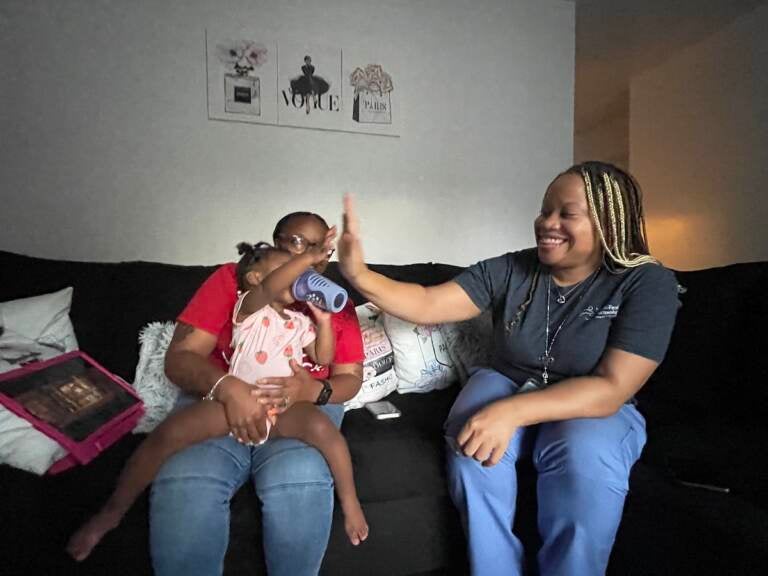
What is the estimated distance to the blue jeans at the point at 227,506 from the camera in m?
0.91

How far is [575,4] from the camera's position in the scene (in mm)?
2938

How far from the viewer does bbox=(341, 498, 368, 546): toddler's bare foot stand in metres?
1.02

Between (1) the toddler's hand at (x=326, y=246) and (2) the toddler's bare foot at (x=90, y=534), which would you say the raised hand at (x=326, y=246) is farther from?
(2) the toddler's bare foot at (x=90, y=534)

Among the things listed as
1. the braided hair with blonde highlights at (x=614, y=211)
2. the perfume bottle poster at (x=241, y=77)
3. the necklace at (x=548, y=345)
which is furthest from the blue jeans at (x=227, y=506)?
the perfume bottle poster at (x=241, y=77)

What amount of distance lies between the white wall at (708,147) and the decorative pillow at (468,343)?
2504 millimetres

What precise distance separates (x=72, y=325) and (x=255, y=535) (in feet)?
3.06

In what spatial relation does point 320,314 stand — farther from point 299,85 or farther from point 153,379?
point 299,85

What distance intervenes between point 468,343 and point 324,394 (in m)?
0.68

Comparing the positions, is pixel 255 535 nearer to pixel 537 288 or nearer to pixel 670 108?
pixel 537 288

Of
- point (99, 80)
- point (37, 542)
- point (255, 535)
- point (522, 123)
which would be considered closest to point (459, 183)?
point (522, 123)

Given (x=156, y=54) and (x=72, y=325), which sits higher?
(x=156, y=54)

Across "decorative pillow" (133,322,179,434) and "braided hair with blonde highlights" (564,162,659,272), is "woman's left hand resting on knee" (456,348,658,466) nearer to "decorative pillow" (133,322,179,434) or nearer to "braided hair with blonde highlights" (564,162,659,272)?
"braided hair with blonde highlights" (564,162,659,272)

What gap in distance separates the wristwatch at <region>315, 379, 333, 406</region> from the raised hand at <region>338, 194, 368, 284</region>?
28cm

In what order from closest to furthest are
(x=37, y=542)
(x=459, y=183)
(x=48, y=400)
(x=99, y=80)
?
(x=37, y=542)
(x=48, y=400)
(x=99, y=80)
(x=459, y=183)
